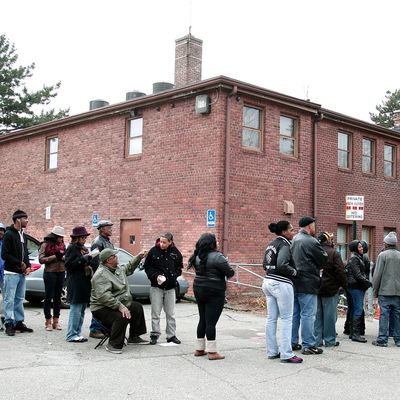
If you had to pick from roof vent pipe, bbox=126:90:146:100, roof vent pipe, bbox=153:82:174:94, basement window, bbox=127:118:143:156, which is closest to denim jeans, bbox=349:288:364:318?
basement window, bbox=127:118:143:156

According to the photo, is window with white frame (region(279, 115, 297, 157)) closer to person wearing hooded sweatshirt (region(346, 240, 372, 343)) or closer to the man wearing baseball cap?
person wearing hooded sweatshirt (region(346, 240, 372, 343))

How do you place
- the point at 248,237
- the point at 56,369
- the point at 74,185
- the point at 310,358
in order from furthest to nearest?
the point at 74,185 → the point at 248,237 → the point at 310,358 → the point at 56,369

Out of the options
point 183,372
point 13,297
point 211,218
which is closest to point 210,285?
point 183,372

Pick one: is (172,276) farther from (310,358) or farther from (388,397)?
(388,397)

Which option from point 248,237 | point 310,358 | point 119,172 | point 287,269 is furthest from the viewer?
point 119,172

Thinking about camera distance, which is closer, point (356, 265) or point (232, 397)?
point (232, 397)

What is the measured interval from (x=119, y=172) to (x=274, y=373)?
41.0 feet

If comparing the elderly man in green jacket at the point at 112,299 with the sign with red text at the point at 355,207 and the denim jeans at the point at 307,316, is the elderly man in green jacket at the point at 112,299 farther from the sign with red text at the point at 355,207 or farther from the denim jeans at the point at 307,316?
the sign with red text at the point at 355,207

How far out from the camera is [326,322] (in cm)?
878

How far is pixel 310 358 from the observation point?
785 centimetres

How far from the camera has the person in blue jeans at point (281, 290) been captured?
292 inches

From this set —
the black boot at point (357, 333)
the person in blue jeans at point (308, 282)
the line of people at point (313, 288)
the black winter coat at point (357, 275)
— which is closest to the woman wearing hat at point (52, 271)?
the line of people at point (313, 288)

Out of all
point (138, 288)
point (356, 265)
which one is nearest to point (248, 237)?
point (138, 288)

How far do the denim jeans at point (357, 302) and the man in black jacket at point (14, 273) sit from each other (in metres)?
5.31
